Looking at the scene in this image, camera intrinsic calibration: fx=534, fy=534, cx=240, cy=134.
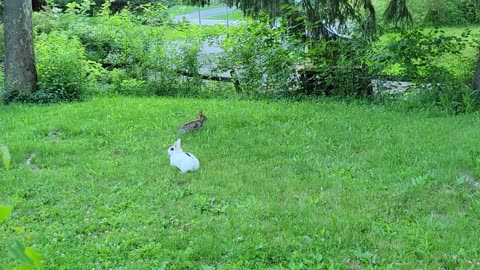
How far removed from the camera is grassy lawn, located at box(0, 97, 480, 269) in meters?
3.30

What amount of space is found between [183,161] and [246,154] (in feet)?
2.59

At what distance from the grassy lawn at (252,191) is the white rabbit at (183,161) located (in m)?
0.07

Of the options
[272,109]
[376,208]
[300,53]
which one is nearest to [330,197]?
[376,208]

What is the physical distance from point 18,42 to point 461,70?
7097 millimetres

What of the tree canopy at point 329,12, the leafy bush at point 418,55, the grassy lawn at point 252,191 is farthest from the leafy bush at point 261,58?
the grassy lawn at point 252,191

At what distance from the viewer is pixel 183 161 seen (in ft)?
15.8

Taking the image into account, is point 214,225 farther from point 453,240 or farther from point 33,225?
point 453,240

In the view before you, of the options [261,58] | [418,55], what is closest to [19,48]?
[261,58]

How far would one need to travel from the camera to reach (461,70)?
8.73 meters

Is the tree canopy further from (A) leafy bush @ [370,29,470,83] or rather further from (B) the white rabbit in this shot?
(B) the white rabbit

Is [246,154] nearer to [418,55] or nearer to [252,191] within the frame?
[252,191]

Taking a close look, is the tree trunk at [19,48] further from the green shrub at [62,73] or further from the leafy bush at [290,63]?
the leafy bush at [290,63]

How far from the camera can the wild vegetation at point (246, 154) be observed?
3371mm

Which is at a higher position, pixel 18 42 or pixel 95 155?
pixel 18 42
